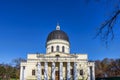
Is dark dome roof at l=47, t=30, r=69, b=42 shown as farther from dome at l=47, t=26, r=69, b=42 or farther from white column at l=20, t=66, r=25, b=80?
white column at l=20, t=66, r=25, b=80

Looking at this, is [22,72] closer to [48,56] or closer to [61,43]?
[48,56]

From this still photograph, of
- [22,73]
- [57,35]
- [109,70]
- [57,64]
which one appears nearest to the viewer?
[22,73]

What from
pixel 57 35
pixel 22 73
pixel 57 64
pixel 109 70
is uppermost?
pixel 57 35

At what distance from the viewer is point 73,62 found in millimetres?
48781

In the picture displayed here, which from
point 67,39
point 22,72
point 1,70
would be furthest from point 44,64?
point 1,70

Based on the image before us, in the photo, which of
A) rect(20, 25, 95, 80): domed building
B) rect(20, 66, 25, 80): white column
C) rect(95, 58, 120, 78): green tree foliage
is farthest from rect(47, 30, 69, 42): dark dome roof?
rect(95, 58, 120, 78): green tree foliage

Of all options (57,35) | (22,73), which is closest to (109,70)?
(57,35)

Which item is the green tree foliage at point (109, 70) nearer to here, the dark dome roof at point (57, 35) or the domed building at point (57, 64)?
the domed building at point (57, 64)

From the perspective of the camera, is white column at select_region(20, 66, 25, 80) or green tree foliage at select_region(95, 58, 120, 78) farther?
green tree foliage at select_region(95, 58, 120, 78)

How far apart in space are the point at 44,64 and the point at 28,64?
175 inches

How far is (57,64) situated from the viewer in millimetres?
50719

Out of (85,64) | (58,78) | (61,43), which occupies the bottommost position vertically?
(58,78)

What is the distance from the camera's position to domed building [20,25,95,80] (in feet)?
157

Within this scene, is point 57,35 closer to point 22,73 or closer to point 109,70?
point 22,73
